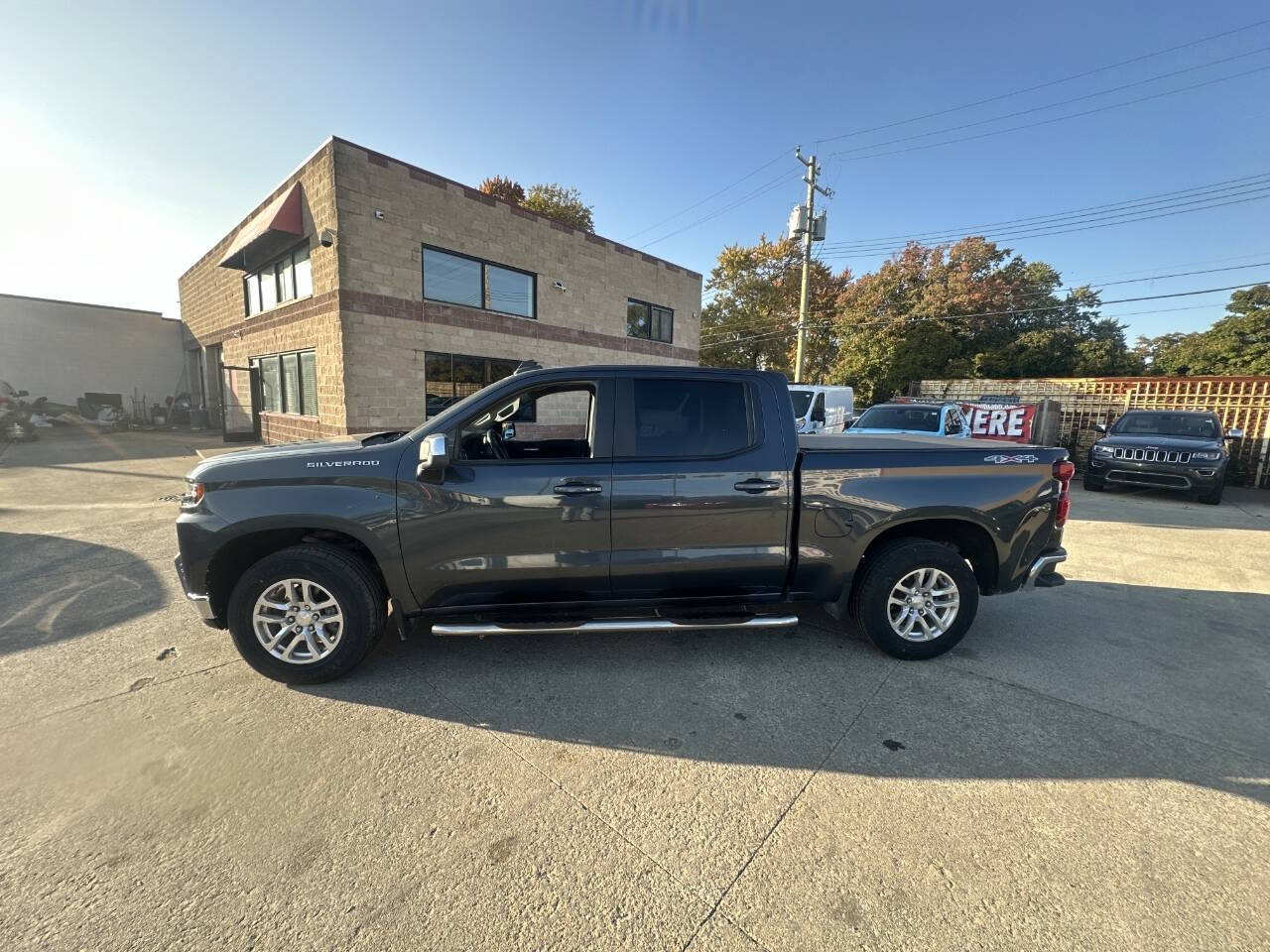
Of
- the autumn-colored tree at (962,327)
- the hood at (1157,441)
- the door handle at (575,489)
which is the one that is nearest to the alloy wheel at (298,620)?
the door handle at (575,489)

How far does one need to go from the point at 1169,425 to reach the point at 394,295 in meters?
16.5

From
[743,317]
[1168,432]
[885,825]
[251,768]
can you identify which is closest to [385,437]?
[251,768]

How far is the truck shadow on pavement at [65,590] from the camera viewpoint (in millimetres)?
3885

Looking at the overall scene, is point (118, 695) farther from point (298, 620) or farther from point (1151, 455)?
point (1151, 455)

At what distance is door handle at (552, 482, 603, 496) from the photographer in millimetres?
3191

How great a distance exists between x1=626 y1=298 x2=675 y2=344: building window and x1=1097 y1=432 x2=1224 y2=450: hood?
1284 centimetres

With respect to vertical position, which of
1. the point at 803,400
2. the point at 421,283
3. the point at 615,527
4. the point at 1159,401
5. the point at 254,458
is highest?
the point at 421,283

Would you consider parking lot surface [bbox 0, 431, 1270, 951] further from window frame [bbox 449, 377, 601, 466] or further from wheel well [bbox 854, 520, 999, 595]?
window frame [bbox 449, 377, 601, 466]

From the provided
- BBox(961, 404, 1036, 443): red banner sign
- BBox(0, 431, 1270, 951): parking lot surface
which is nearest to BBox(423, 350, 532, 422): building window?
BBox(0, 431, 1270, 951): parking lot surface

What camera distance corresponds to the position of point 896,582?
3.50 metres

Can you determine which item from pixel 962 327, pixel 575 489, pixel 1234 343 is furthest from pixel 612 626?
pixel 1234 343

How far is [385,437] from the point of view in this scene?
3.80 metres

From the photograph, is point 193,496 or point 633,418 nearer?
point 193,496

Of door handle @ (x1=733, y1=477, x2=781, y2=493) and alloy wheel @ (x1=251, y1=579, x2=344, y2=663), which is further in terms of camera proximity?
door handle @ (x1=733, y1=477, x2=781, y2=493)
